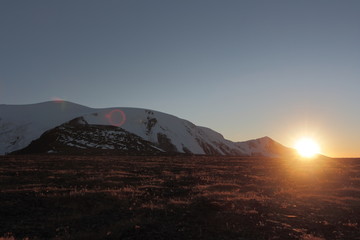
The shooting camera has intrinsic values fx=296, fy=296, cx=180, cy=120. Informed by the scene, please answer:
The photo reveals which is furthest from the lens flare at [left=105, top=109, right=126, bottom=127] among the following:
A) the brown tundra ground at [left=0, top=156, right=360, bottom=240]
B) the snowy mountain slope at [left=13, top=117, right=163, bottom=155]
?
the brown tundra ground at [left=0, top=156, right=360, bottom=240]

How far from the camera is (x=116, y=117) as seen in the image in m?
143

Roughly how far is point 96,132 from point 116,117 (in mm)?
33764

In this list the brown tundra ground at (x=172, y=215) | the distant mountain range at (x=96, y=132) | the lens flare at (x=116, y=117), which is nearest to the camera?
the brown tundra ground at (x=172, y=215)

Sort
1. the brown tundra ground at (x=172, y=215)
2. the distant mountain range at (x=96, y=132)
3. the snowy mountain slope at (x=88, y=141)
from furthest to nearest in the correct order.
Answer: the distant mountain range at (x=96, y=132) < the snowy mountain slope at (x=88, y=141) < the brown tundra ground at (x=172, y=215)

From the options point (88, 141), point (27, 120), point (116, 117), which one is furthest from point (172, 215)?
point (27, 120)

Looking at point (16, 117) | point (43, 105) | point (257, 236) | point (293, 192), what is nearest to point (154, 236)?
point (257, 236)

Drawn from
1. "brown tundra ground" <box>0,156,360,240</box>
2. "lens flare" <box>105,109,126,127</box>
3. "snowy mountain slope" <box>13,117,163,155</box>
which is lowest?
"brown tundra ground" <box>0,156,360,240</box>

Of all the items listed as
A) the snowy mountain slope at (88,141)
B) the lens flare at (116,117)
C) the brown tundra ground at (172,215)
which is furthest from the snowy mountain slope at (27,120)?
the brown tundra ground at (172,215)

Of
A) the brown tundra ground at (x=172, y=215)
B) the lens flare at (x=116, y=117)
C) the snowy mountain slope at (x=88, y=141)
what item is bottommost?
the brown tundra ground at (x=172, y=215)

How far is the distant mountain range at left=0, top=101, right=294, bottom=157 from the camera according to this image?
93156 millimetres

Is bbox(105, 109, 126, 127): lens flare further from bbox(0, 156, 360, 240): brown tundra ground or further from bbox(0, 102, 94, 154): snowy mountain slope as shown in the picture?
bbox(0, 156, 360, 240): brown tundra ground

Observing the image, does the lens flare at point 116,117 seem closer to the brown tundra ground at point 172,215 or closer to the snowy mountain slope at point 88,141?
the snowy mountain slope at point 88,141

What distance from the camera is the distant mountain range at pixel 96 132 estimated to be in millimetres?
93156

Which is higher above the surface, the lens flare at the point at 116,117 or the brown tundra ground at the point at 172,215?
the lens flare at the point at 116,117
